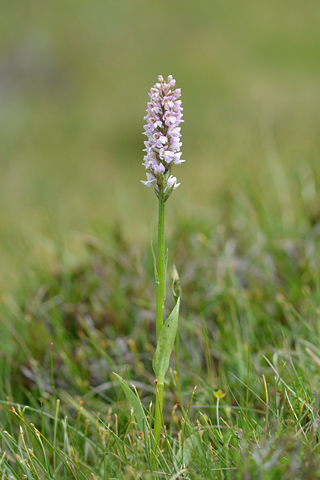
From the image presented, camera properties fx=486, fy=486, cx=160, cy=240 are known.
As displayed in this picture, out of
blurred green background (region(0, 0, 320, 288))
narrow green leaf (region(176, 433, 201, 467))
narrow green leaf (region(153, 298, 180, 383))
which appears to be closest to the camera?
narrow green leaf (region(176, 433, 201, 467))

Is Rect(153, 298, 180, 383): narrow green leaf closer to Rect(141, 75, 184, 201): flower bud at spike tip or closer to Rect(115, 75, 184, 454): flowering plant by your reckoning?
Rect(115, 75, 184, 454): flowering plant

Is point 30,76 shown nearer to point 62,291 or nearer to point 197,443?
point 62,291

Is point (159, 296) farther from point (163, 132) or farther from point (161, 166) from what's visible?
point (163, 132)

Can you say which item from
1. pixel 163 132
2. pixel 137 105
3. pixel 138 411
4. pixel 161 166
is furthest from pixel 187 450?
pixel 137 105

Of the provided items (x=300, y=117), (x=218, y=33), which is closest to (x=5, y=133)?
(x=300, y=117)

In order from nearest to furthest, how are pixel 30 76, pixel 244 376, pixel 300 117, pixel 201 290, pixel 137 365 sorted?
pixel 244 376 → pixel 137 365 → pixel 201 290 → pixel 300 117 → pixel 30 76

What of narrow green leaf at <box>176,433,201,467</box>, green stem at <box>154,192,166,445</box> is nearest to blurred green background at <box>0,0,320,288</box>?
green stem at <box>154,192,166,445</box>
